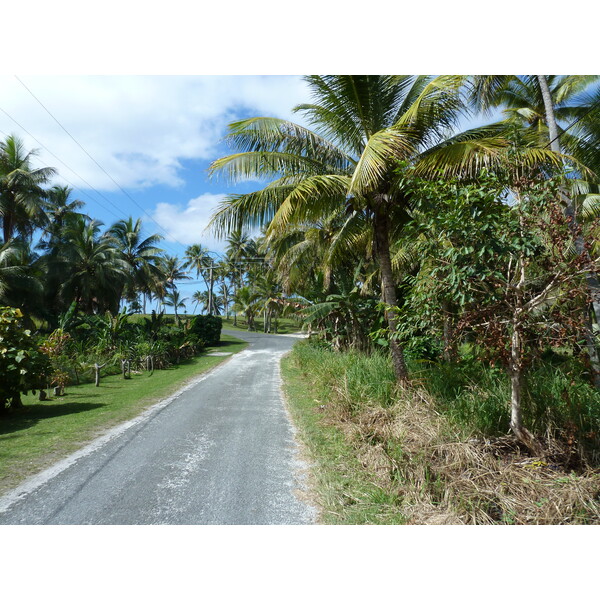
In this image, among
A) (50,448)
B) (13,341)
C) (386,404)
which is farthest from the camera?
(13,341)

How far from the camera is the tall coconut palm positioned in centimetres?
525

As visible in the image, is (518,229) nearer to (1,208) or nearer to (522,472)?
(522,472)

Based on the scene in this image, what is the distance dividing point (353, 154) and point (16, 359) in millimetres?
7611

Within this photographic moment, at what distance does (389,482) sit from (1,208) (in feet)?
74.6

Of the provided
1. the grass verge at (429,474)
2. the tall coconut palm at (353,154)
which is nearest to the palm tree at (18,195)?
the tall coconut palm at (353,154)

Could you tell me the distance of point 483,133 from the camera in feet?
20.1

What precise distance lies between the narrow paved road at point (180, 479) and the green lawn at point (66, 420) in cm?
42

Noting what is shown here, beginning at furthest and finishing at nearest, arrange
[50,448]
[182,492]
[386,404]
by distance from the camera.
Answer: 1. [386,404]
2. [50,448]
3. [182,492]

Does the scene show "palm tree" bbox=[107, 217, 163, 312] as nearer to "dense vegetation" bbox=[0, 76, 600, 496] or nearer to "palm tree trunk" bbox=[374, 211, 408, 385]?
"dense vegetation" bbox=[0, 76, 600, 496]

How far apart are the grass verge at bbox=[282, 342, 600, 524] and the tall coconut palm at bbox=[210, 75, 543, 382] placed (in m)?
1.30

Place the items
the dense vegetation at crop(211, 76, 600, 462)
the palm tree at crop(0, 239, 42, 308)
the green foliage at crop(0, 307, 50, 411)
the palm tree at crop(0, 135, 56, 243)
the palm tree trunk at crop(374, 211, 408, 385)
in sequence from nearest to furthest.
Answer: the dense vegetation at crop(211, 76, 600, 462) → the palm tree trunk at crop(374, 211, 408, 385) → the green foliage at crop(0, 307, 50, 411) → the palm tree at crop(0, 239, 42, 308) → the palm tree at crop(0, 135, 56, 243)

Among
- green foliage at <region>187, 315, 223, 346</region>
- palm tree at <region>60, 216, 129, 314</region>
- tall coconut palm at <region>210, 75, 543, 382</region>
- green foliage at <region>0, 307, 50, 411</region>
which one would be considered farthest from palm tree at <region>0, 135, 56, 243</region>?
tall coconut palm at <region>210, 75, 543, 382</region>

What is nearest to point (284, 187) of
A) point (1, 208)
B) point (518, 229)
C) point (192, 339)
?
point (518, 229)

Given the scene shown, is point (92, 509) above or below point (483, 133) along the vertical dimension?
below
